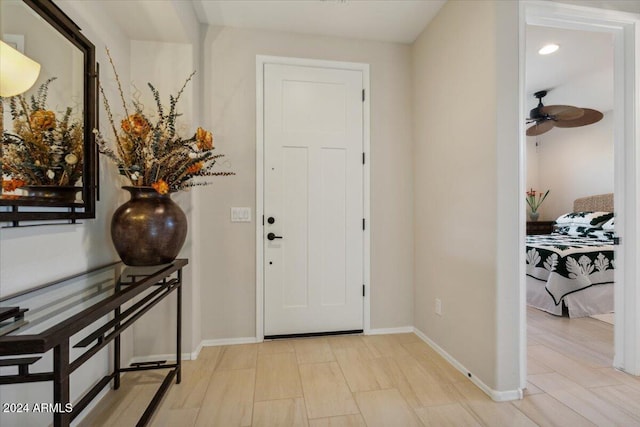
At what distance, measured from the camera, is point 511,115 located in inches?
69.8

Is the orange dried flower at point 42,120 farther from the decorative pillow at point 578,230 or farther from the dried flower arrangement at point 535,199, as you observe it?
the dried flower arrangement at point 535,199

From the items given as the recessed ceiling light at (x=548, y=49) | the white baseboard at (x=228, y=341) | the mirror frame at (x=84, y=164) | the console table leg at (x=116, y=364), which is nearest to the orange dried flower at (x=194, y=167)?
the mirror frame at (x=84, y=164)

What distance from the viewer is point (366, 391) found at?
1.84 m

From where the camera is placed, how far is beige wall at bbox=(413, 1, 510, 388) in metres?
1.82

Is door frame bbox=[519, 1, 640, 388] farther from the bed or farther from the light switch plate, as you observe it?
the light switch plate

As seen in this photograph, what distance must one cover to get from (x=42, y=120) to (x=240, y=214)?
1.40 meters

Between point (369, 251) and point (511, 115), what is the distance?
1.48m

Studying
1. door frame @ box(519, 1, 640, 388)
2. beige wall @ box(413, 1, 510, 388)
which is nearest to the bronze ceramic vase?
beige wall @ box(413, 1, 510, 388)

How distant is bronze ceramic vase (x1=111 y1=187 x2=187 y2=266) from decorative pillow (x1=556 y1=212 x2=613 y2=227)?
541 cm

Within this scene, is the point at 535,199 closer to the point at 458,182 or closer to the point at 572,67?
the point at 572,67

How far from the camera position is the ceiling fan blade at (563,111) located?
3492 millimetres

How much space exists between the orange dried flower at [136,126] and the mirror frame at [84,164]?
160 mm

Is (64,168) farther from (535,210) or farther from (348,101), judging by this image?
(535,210)

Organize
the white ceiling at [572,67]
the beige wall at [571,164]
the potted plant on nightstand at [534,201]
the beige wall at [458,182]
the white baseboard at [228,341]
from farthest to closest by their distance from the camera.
Answer: the potted plant on nightstand at [534,201], the beige wall at [571,164], the white ceiling at [572,67], the white baseboard at [228,341], the beige wall at [458,182]
